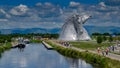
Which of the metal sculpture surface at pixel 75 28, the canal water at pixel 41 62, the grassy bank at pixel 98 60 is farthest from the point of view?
the metal sculpture surface at pixel 75 28

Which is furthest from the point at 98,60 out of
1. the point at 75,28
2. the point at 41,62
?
the point at 75,28

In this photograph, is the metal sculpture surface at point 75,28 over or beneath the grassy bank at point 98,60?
over

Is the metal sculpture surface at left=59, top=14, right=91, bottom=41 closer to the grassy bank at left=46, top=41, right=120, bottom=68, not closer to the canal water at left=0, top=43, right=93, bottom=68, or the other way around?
the canal water at left=0, top=43, right=93, bottom=68

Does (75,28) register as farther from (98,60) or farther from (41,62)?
(98,60)

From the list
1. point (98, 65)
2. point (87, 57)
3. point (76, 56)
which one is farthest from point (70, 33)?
point (98, 65)

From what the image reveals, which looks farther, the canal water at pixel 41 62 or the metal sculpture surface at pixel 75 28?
the metal sculpture surface at pixel 75 28

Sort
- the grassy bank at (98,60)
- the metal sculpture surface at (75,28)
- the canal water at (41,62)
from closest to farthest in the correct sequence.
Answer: the grassy bank at (98,60) < the canal water at (41,62) < the metal sculpture surface at (75,28)

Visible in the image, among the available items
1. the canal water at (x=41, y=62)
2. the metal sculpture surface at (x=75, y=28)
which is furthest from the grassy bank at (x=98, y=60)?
the metal sculpture surface at (x=75, y=28)

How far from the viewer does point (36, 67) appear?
5481 cm

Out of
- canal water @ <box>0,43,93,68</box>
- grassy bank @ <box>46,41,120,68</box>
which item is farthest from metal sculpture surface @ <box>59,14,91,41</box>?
grassy bank @ <box>46,41,120,68</box>

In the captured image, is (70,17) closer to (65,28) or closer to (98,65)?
(65,28)

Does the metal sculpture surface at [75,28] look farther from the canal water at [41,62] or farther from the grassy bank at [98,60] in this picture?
the grassy bank at [98,60]

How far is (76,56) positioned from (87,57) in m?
10.0

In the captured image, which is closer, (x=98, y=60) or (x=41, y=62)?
(x=98, y=60)
